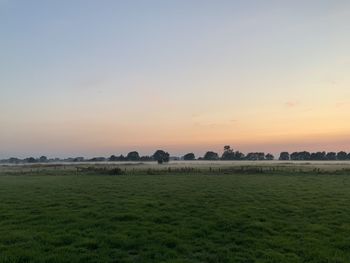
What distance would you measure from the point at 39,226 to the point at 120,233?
4.04 m

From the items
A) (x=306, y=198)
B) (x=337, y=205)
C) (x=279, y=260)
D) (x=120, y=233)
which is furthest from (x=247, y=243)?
(x=306, y=198)

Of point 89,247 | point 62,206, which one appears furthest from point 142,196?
point 89,247

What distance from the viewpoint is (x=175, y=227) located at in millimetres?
17188

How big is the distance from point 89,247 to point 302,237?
8.61 metres

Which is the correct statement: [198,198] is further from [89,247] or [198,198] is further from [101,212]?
[89,247]

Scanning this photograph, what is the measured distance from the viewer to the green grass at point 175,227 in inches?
534

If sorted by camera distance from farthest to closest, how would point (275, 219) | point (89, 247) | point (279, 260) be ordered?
point (275, 219) < point (89, 247) < point (279, 260)

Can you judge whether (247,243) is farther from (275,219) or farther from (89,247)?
(89,247)

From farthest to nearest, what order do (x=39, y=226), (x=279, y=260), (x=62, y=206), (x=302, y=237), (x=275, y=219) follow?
1. (x=62, y=206)
2. (x=275, y=219)
3. (x=39, y=226)
4. (x=302, y=237)
5. (x=279, y=260)

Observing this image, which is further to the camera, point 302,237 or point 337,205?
point 337,205

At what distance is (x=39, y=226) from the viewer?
685 inches

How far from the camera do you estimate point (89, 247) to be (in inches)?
562

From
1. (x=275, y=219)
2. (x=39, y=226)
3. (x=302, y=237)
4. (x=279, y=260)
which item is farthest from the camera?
(x=275, y=219)

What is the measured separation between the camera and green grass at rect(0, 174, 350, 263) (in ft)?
44.5
